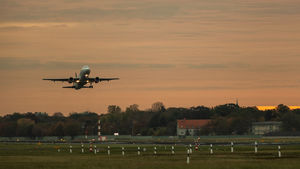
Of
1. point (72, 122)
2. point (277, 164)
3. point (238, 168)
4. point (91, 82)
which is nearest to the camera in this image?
point (238, 168)

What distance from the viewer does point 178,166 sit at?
46.7 metres

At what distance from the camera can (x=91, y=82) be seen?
113062mm

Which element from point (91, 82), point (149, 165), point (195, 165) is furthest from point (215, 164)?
point (91, 82)

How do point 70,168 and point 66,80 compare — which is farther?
point 66,80

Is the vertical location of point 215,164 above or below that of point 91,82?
below

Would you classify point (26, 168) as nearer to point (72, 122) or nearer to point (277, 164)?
point (277, 164)

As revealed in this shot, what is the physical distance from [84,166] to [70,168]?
2188 millimetres

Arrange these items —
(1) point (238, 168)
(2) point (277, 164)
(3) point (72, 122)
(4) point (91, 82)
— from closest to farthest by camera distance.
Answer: (1) point (238, 168), (2) point (277, 164), (4) point (91, 82), (3) point (72, 122)

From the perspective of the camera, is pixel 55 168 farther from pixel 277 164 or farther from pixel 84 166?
pixel 277 164

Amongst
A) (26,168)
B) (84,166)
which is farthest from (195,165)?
(26,168)

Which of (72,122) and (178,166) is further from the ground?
(72,122)

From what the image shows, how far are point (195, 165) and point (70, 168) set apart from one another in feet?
27.1

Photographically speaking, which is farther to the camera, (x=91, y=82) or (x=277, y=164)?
(x=91, y=82)

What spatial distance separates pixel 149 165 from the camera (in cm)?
4797
